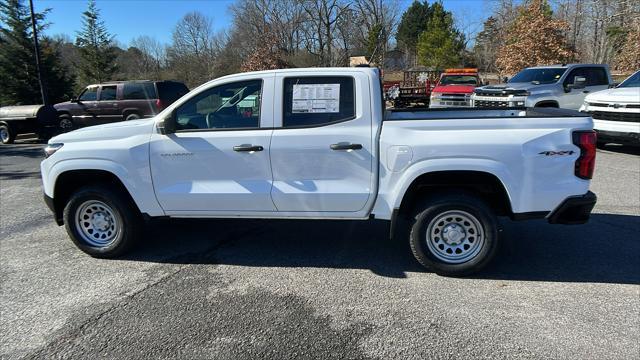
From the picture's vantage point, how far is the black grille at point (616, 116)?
29.7ft

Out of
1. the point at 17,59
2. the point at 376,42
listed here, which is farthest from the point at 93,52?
the point at 376,42

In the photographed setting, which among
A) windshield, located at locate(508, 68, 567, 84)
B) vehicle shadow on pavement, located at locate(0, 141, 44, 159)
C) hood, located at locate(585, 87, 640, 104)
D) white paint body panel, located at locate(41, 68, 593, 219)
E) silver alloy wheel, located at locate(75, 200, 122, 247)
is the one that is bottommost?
vehicle shadow on pavement, located at locate(0, 141, 44, 159)

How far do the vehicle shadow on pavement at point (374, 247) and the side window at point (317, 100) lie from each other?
1.45 metres

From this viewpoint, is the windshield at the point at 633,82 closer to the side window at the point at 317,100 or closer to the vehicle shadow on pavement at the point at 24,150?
the side window at the point at 317,100

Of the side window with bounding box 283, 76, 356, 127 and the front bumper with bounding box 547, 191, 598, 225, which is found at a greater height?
the side window with bounding box 283, 76, 356, 127

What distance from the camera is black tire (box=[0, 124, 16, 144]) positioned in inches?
583

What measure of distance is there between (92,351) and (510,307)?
10.3ft

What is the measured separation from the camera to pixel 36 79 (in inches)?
898

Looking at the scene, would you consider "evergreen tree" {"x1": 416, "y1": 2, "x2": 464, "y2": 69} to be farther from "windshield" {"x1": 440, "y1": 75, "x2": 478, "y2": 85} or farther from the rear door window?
the rear door window

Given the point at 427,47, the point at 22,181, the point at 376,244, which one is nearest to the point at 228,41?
the point at 427,47

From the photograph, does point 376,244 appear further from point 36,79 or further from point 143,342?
point 36,79

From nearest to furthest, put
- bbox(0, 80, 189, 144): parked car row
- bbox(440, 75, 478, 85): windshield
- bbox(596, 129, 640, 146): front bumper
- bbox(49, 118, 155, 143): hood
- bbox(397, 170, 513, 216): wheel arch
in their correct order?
1. bbox(397, 170, 513, 216): wheel arch
2. bbox(49, 118, 155, 143): hood
3. bbox(596, 129, 640, 146): front bumper
4. bbox(0, 80, 189, 144): parked car row
5. bbox(440, 75, 478, 85): windshield

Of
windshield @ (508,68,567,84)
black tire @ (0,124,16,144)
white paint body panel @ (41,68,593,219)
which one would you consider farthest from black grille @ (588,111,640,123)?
black tire @ (0,124,16,144)

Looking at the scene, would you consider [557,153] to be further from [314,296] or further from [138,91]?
[138,91]
